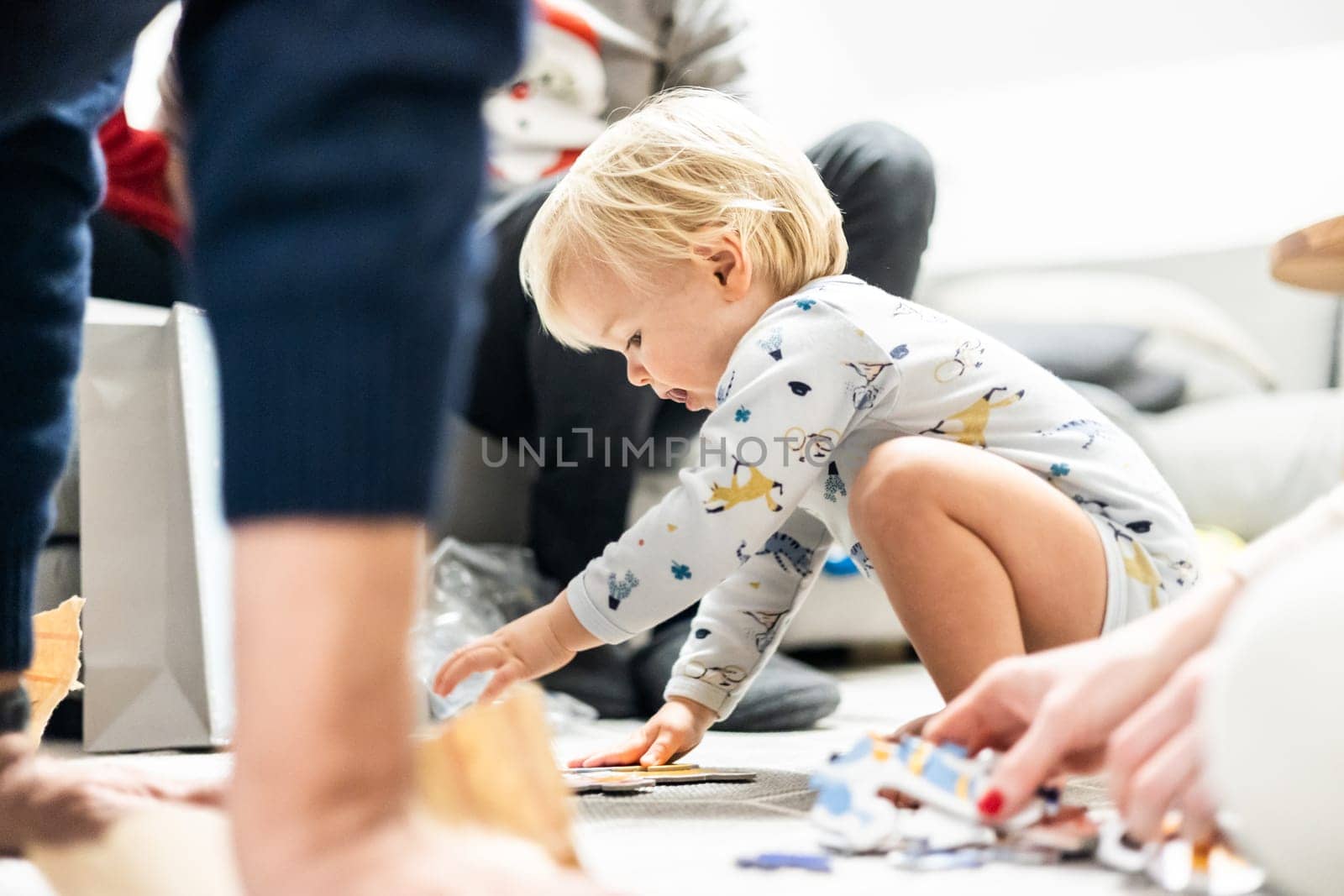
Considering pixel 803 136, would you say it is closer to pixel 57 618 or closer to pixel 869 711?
pixel 869 711

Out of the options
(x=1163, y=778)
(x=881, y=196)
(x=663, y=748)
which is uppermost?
(x=881, y=196)

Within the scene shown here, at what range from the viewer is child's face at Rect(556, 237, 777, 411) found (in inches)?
37.9

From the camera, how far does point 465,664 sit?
0.80 metres

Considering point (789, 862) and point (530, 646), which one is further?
point (530, 646)

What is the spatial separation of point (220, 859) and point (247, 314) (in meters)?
0.26

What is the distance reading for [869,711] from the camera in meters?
1.25

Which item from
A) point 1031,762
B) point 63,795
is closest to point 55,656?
point 63,795

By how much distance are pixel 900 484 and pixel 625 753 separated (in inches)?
11.4

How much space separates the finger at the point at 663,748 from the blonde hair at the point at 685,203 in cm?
35

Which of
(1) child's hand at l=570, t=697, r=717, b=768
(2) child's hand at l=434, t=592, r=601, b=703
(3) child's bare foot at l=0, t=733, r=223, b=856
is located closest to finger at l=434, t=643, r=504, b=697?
(2) child's hand at l=434, t=592, r=601, b=703

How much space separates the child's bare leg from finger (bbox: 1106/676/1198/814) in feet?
1.02

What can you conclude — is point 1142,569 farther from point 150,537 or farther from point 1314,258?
point 150,537

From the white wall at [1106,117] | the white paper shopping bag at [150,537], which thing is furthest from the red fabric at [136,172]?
the white wall at [1106,117]

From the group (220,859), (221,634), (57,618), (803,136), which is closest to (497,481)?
(221,634)
